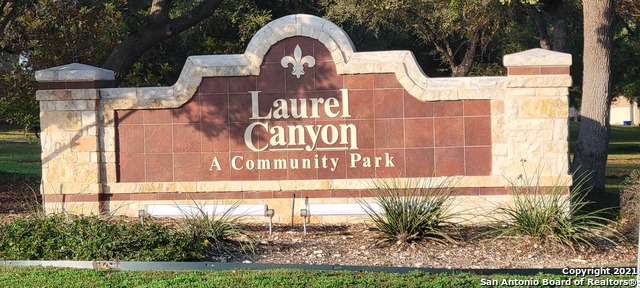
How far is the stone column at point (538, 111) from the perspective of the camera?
1340 centimetres

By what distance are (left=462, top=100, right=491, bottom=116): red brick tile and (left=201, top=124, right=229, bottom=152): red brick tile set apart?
11.7 feet

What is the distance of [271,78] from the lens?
14.1 m

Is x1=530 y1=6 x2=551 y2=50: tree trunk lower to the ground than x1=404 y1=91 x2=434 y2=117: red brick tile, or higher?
higher

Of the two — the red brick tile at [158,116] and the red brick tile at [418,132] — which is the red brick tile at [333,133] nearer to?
the red brick tile at [418,132]

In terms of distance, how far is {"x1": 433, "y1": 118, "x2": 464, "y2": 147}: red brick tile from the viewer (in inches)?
543

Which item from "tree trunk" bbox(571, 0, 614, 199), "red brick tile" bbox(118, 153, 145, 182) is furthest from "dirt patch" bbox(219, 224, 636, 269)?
"tree trunk" bbox(571, 0, 614, 199)

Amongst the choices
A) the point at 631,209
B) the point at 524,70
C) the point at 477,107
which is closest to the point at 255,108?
the point at 477,107

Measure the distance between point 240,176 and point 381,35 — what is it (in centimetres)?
2449

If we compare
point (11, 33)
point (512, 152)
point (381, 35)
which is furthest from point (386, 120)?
point (381, 35)

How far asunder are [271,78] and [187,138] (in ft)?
5.16

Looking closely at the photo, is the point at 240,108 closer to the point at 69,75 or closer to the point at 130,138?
the point at 130,138

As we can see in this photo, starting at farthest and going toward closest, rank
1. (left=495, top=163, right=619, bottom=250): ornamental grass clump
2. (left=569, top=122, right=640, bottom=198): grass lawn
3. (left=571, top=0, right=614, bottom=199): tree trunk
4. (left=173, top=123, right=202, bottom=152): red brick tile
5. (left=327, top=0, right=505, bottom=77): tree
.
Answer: (left=327, top=0, right=505, bottom=77): tree → (left=569, top=122, right=640, bottom=198): grass lawn → (left=571, top=0, right=614, bottom=199): tree trunk → (left=173, top=123, right=202, bottom=152): red brick tile → (left=495, top=163, right=619, bottom=250): ornamental grass clump

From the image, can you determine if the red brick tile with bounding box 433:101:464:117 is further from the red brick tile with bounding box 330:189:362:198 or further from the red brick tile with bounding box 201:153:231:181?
the red brick tile with bounding box 201:153:231:181

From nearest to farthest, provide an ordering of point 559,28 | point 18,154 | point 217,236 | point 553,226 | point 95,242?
point 95,242, point 553,226, point 217,236, point 559,28, point 18,154
